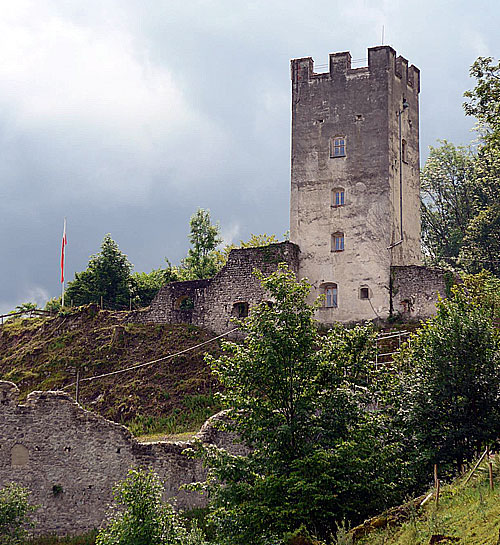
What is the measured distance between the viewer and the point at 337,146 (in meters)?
41.7

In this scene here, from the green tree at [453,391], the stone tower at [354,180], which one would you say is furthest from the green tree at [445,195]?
the green tree at [453,391]

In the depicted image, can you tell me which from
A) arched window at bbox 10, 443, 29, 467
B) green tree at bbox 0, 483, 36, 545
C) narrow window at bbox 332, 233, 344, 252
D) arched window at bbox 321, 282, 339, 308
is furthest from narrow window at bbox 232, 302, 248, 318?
green tree at bbox 0, 483, 36, 545

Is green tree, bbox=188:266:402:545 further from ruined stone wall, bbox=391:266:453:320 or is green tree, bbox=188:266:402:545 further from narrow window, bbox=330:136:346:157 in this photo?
narrow window, bbox=330:136:346:157

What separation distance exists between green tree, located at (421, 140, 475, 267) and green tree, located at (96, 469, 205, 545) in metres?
38.8

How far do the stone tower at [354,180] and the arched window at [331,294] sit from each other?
4cm

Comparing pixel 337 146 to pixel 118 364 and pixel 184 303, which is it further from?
pixel 118 364

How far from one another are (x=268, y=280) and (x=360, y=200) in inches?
722

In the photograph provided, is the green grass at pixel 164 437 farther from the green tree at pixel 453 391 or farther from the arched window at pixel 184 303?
the arched window at pixel 184 303

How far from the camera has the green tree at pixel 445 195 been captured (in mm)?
57594

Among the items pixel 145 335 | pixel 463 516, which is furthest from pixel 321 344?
pixel 145 335

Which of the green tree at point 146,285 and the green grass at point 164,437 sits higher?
the green tree at point 146,285

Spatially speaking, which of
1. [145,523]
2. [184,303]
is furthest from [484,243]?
[145,523]

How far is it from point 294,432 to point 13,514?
7624 millimetres

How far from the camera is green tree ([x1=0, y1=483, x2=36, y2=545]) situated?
76.1 feet
